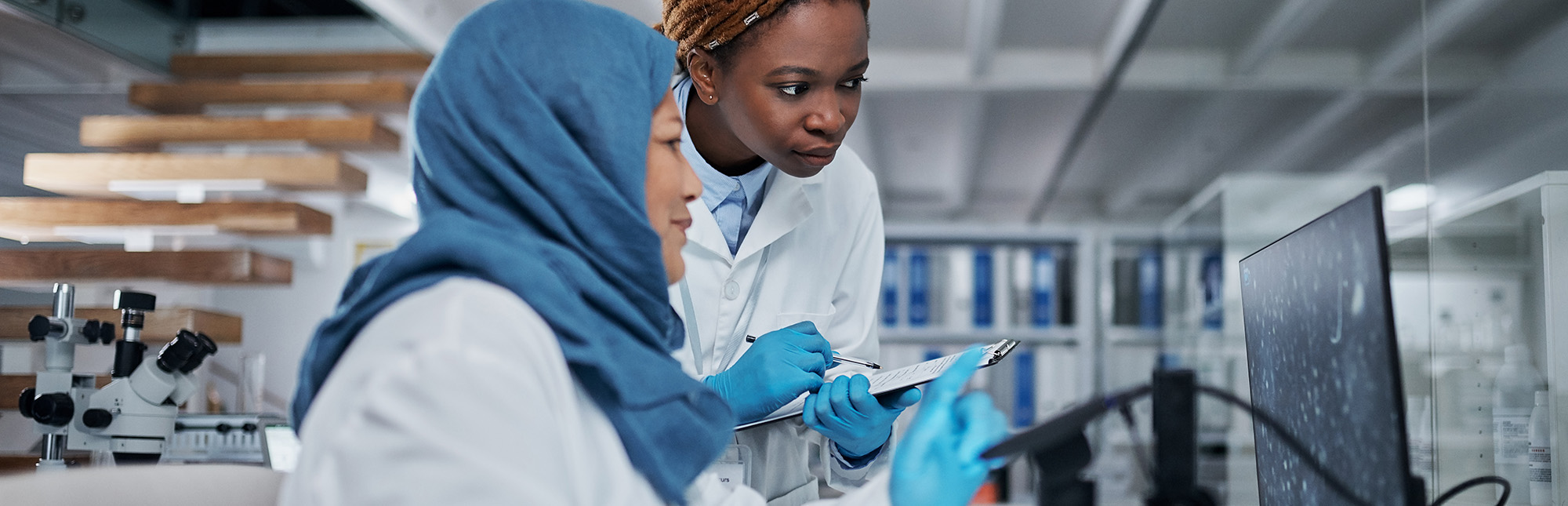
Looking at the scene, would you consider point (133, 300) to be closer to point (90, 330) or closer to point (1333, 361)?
point (90, 330)

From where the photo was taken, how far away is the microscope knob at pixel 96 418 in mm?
1988

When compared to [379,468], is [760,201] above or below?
above

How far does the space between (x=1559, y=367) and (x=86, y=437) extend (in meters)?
2.76

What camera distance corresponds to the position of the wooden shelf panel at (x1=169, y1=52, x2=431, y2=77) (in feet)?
10.2

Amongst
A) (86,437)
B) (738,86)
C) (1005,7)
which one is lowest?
(86,437)

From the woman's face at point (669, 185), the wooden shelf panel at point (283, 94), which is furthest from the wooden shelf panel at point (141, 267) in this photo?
the woman's face at point (669, 185)

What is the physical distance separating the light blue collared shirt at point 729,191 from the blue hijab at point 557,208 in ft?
2.29

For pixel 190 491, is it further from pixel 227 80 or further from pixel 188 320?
pixel 227 80

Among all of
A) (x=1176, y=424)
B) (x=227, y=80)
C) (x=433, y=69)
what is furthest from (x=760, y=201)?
(x=227, y=80)

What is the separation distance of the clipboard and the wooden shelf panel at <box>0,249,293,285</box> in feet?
6.31

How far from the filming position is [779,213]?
1.54 meters

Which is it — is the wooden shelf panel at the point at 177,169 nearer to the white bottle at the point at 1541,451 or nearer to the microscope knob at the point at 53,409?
the microscope knob at the point at 53,409

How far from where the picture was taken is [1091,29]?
419 cm

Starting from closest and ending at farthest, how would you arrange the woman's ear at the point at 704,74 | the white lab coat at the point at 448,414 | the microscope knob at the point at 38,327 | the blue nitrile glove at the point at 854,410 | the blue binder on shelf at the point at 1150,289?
the white lab coat at the point at 448,414
the blue nitrile glove at the point at 854,410
the woman's ear at the point at 704,74
the microscope knob at the point at 38,327
the blue binder on shelf at the point at 1150,289
